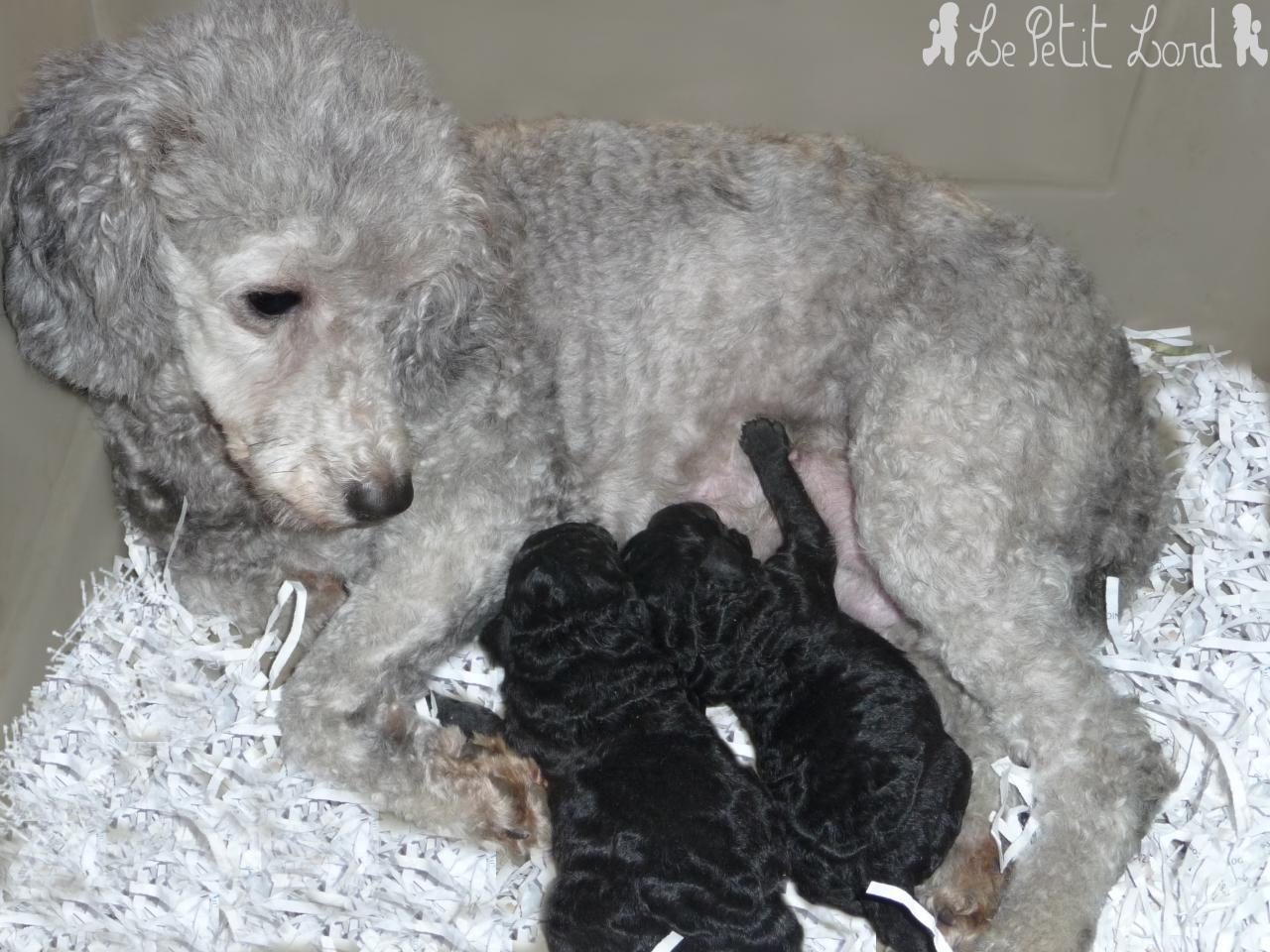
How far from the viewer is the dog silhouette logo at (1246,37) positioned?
12.0ft

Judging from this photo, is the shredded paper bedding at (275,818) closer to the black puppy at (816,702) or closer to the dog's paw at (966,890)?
the dog's paw at (966,890)

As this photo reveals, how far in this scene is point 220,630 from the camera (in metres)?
3.41

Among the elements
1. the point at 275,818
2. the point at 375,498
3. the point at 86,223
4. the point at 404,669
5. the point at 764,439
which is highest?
the point at 86,223

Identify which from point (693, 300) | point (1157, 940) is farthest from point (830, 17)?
point (1157, 940)

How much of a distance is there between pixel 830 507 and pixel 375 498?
4.45 ft

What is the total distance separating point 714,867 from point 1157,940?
1.18 meters

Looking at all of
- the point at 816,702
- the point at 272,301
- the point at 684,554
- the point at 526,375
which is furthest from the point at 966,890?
the point at 272,301

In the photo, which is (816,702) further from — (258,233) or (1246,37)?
(1246,37)

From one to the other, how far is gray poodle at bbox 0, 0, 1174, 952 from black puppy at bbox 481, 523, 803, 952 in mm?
239

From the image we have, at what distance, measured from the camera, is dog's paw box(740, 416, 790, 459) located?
128 inches

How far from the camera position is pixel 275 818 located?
3084 millimetres

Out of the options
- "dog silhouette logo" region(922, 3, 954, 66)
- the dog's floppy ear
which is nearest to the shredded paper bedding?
the dog's floppy ear

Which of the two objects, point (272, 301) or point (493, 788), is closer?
→ point (272, 301)

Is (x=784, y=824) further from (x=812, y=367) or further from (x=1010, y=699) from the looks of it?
(x=812, y=367)
